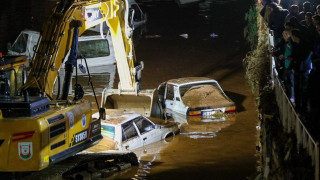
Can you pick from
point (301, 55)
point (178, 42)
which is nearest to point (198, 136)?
point (301, 55)

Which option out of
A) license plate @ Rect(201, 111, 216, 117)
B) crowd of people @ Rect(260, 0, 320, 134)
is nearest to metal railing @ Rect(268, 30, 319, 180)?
crowd of people @ Rect(260, 0, 320, 134)

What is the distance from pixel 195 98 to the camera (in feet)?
78.5

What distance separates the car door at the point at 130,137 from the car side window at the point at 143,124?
8.7 inches

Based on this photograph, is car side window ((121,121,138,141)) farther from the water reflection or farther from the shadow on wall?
the shadow on wall

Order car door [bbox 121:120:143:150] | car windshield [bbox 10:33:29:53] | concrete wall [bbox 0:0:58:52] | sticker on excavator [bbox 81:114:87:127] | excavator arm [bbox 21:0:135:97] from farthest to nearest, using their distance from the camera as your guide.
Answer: concrete wall [bbox 0:0:58:52], car windshield [bbox 10:33:29:53], car door [bbox 121:120:143:150], excavator arm [bbox 21:0:135:97], sticker on excavator [bbox 81:114:87:127]

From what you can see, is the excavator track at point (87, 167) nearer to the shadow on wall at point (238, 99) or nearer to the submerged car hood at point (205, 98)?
the submerged car hood at point (205, 98)

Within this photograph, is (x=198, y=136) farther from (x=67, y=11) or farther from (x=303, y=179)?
(x=303, y=179)

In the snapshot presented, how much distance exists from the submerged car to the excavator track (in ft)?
19.2

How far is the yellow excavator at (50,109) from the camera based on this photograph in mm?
12945

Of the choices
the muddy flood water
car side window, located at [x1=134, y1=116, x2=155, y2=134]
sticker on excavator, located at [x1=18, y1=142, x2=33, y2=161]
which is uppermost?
sticker on excavator, located at [x1=18, y1=142, x2=33, y2=161]

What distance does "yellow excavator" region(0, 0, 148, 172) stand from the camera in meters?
12.9

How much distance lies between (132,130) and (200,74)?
12.2m

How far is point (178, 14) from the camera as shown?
50.1 m

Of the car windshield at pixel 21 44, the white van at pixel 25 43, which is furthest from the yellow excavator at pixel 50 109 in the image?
the car windshield at pixel 21 44
